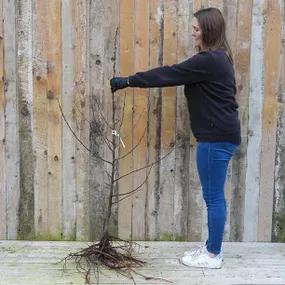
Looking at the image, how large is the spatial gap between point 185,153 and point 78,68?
→ 90cm

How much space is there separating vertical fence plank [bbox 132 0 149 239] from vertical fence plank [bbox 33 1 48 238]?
0.59m

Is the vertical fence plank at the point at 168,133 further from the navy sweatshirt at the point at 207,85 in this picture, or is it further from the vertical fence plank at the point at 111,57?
the navy sweatshirt at the point at 207,85

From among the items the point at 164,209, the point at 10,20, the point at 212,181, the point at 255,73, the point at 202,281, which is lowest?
the point at 202,281

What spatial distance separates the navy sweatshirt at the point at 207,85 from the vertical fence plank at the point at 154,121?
467 mm

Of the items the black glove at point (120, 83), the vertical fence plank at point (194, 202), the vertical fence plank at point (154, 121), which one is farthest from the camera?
the vertical fence plank at point (194, 202)

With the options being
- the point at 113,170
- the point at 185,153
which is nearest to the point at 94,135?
the point at 113,170

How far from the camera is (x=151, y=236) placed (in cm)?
414

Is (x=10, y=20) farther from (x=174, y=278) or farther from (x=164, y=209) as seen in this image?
(x=174, y=278)

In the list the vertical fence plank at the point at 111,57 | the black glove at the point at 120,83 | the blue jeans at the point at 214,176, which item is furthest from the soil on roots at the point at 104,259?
the black glove at the point at 120,83

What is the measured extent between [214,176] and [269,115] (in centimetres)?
72

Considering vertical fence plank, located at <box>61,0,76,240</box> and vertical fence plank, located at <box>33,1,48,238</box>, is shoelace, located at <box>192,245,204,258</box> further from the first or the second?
vertical fence plank, located at <box>33,1,48,238</box>

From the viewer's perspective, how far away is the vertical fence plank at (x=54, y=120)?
394cm

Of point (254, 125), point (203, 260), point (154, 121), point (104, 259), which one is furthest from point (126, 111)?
point (203, 260)

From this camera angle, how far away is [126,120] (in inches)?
158
